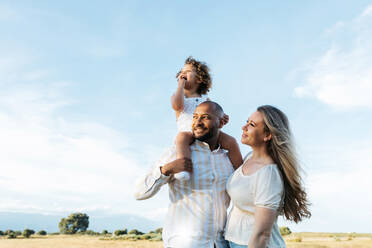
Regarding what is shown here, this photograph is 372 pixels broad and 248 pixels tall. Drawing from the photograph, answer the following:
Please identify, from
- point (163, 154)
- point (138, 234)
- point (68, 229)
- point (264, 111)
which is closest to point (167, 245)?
point (163, 154)

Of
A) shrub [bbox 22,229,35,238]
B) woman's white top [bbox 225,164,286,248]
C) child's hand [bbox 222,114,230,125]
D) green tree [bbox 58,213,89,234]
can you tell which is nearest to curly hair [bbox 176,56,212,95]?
child's hand [bbox 222,114,230,125]

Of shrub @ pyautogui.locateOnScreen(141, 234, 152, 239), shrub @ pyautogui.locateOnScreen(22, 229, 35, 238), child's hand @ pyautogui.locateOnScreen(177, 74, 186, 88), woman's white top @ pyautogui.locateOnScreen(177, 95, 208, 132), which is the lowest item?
shrub @ pyautogui.locateOnScreen(141, 234, 152, 239)

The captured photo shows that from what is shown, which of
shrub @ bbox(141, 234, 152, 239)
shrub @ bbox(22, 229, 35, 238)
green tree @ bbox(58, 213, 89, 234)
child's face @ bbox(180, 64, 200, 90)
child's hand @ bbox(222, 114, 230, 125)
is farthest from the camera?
green tree @ bbox(58, 213, 89, 234)

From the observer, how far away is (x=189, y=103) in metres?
5.95

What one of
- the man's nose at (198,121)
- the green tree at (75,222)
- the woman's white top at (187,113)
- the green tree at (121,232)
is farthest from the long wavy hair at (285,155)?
the green tree at (75,222)

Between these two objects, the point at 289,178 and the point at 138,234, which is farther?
the point at 138,234

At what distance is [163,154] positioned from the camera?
15.3ft

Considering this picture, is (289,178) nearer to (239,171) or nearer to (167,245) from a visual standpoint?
(239,171)

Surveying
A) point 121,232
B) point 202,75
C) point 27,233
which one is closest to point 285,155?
point 202,75

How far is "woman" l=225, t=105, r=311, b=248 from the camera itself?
3.90 metres

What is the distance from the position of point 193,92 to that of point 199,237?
2.84 m

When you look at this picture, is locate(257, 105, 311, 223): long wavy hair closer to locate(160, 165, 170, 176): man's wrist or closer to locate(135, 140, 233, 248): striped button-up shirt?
locate(135, 140, 233, 248): striped button-up shirt

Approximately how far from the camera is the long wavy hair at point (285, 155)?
4.17 metres

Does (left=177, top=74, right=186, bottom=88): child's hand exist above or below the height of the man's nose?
above
